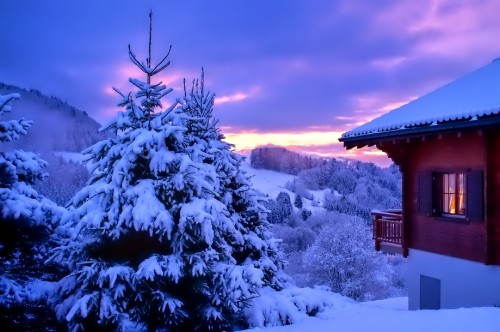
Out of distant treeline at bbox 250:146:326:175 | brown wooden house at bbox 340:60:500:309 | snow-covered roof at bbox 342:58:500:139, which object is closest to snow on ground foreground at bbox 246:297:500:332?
brown wooden house at bbox 340:60:500:309

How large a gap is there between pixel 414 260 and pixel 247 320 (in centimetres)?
815

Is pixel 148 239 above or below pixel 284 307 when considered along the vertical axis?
above

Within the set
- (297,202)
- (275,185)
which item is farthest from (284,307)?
(275,185)

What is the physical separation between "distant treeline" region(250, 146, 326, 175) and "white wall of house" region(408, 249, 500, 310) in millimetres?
102150

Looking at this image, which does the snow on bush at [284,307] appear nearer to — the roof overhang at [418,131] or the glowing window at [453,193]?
the roof overhang at [418,131]

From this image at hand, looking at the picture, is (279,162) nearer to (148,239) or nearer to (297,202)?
(297,202)

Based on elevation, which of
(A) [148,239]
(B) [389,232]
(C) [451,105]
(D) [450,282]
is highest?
(C) [451,105]

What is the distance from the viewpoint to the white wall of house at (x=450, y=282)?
1109cm

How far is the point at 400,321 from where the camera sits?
698 cm

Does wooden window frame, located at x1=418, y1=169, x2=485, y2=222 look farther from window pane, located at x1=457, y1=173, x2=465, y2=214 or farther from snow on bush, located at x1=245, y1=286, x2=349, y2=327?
snow on bush, located at x1=245, y1=286, x2=349, y2=327

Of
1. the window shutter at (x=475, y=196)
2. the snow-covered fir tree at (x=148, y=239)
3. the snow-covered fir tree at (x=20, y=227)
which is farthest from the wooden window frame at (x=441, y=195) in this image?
the snow-covered fir tree at (x=20, y=227)

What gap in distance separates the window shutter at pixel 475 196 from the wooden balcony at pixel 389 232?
3.19 metres

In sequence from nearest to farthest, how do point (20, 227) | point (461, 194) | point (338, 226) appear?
point (20, 227)
point (461, 194)
point (338, 226)

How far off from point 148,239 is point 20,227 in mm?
1931
